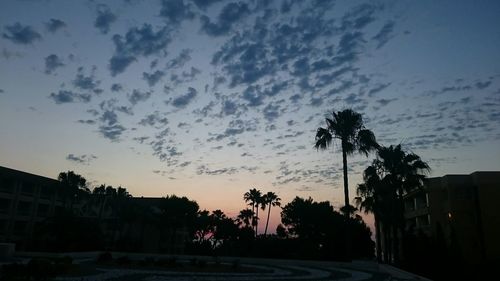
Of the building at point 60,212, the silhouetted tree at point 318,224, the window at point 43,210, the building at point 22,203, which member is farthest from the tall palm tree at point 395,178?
the window at point 43,210

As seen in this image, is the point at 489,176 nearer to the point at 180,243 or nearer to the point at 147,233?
the point at 147,233

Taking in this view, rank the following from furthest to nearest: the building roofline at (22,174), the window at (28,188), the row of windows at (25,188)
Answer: the window at (28,188)
the row of windows at (25,188)
the building roofline at (22,174)

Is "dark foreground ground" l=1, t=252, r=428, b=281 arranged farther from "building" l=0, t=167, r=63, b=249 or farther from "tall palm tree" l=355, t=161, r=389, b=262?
"building" l=0, t=167, r=63, b=249

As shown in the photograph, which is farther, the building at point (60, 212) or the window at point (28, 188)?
the window at point (28, 188)

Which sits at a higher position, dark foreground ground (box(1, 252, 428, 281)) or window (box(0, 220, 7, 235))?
window (box(0, 220, 7, 235))

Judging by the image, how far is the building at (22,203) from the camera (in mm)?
62312

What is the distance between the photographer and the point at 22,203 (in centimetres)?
6581

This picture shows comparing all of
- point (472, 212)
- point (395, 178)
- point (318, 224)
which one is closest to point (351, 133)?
point (395, 178)

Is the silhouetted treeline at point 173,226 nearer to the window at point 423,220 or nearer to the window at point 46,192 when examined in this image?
the window at point 46,192

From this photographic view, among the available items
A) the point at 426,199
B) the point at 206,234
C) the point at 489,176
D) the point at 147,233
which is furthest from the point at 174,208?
the point at 489,176

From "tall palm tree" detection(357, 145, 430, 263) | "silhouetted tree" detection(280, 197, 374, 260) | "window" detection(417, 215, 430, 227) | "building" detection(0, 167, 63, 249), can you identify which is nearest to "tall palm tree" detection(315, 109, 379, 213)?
"tall palm tree" detection(357, 145, 430, 263)

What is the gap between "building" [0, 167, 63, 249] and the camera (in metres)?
62.3

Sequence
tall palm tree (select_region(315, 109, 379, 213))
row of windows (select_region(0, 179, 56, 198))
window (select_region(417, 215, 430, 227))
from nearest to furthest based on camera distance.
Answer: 1. tall palm tree (select_region(315, 109, 379, 213))
2. window (select_region(417, 215, 430, 227))
3. row of windows (select_region(0, 179, 56, 198))

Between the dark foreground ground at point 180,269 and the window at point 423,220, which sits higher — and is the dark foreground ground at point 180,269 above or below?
below
